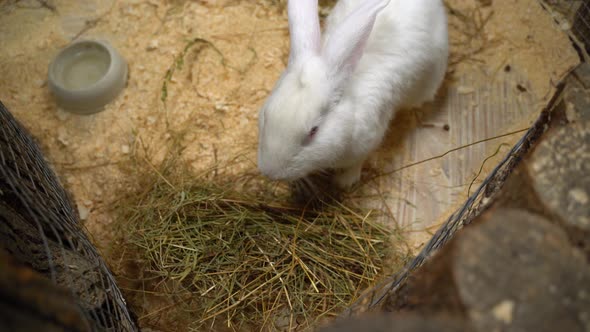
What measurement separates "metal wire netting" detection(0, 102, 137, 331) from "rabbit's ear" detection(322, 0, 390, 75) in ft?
4.99

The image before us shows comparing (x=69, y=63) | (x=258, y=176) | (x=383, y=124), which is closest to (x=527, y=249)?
(x=383, y=124)

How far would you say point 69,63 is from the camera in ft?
12.1

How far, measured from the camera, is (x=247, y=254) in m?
2.88

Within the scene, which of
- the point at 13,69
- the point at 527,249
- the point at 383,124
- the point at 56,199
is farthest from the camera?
the point at 13,69

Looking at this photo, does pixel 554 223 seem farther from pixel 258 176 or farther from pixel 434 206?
pixel 258 176

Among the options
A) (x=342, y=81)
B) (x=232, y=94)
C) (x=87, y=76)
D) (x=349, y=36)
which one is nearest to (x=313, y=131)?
(x=342, y=81)

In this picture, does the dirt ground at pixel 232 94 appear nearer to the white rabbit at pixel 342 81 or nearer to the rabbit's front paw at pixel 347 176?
the rabbit's front paw at pixel 347 176

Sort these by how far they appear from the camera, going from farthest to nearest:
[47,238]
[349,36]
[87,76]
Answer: [87,76] → [349,36] → [47,238]

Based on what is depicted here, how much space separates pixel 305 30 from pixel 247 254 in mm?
1320

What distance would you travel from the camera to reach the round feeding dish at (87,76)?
354cm

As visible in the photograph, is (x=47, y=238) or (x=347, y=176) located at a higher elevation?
(x=47, y=238)

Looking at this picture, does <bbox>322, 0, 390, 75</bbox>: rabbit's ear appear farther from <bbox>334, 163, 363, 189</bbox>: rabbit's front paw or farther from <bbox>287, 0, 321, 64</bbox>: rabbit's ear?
<bbox>334, 163, 363, 189</bbox>: rabbit's front paw

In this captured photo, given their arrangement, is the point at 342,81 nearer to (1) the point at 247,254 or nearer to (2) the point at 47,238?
(1) the point at 247,254

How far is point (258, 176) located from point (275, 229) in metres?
0.51
